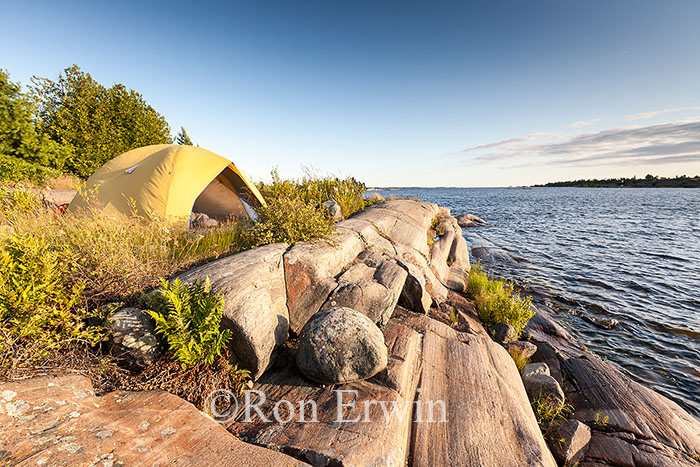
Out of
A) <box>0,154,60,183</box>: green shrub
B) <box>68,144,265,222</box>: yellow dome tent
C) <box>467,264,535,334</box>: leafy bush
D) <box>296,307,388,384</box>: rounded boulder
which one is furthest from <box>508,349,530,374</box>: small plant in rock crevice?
<box>0,154,60,183</box>: green shrub

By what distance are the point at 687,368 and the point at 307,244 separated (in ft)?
33.8

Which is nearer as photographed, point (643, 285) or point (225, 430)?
point (225, 430)

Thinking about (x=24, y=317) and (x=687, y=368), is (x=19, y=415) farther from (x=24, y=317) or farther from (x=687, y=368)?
(x=687, y=368)

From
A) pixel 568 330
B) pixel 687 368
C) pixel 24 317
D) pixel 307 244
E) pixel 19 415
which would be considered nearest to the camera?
pixel 19 415

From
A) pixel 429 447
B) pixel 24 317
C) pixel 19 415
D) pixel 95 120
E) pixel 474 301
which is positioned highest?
pixel 95 120

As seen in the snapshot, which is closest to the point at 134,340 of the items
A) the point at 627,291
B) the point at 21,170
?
the point at 627,291

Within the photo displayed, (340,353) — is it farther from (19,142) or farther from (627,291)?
(19,142)

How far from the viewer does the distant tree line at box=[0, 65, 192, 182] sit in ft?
46.5

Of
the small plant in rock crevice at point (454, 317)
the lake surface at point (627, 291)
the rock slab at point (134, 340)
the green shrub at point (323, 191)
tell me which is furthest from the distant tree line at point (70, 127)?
the lake surface at point (627, 291)

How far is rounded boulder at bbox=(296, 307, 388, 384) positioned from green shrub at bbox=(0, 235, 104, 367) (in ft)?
9.19

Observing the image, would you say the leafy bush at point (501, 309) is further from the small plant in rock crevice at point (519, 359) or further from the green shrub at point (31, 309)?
the green shrub at point (31, 309)

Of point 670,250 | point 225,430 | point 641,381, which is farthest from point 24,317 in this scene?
point 670,250

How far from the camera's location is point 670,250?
55.5 ft

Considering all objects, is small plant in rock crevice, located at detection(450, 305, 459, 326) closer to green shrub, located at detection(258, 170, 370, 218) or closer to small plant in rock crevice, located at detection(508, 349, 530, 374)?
small plant in rock crevice, located at detection(508, 349, 530, 374)
